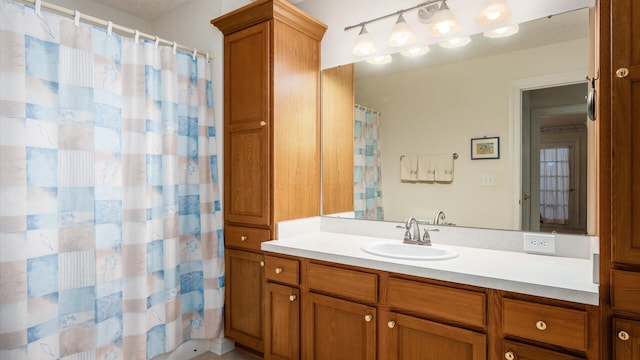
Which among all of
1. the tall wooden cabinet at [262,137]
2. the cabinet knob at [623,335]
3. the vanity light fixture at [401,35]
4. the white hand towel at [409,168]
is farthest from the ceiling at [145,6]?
the cabinet knob at [623,335]

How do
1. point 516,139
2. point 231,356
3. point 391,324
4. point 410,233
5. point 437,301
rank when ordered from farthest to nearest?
point 231,356 < point 410,233 < point 516,139 < point 391,324 < point 437,301

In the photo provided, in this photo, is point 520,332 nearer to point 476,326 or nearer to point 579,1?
Result: point 476,326

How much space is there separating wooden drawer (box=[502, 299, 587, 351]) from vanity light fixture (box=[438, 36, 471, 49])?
146 centimetres

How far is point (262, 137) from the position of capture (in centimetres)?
Result: 231

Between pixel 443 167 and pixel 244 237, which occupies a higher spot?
pixel 443 167

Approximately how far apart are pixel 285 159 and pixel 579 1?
1.80 metres

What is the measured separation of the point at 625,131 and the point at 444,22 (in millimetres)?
1137

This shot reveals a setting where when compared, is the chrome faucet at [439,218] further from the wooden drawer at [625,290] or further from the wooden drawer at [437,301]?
the wooden drawer at [625,290]

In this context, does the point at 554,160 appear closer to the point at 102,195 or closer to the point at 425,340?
the point at 425,340

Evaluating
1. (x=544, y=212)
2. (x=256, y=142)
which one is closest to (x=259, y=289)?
(x=256, y=142)

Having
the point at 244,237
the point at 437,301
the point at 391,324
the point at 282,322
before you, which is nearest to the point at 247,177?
the point at 244,237

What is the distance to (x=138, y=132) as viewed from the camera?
217 centimetres

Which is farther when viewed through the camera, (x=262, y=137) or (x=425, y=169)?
(x=262, y=137)

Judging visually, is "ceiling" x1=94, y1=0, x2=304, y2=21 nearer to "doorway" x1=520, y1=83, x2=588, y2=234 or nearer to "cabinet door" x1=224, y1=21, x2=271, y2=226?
"cabinet door" x1=224, y1=21, x2=271, y2=226
